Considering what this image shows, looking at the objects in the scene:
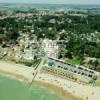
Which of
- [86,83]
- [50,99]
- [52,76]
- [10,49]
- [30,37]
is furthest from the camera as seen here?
[30,37]

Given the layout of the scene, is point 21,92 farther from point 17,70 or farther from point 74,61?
point 74,61

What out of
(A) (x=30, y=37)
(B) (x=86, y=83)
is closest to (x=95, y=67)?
(B) (x=86, y=83)

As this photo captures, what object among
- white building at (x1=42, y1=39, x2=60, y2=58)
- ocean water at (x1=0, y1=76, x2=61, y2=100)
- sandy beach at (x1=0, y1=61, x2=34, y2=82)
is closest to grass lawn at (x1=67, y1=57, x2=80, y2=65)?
white building at (x1=42, y1=39, x2=60, y2=58)

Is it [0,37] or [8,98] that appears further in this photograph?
[0,37]

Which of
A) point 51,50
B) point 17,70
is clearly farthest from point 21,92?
point 51,50

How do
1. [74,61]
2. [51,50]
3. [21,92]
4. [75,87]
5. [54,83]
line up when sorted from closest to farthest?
1. [75,87]
2. [21,92]
3. [54,83]
4. [74,61]
5. [51,50]

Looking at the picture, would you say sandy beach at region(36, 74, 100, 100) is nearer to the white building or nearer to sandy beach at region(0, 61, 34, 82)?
sandy beach at region(0, 61, 34, 82)

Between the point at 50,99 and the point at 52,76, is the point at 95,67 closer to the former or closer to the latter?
the point at 52,76

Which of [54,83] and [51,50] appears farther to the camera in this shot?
[51,50]
